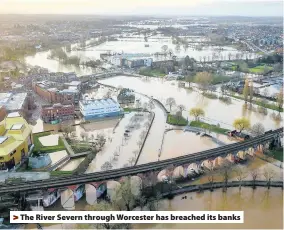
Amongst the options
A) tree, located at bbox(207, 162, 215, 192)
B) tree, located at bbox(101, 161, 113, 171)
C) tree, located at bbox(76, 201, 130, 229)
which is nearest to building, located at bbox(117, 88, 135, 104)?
tree, located at bbox(101, 161, 113, 171)

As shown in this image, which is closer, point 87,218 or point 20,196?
point 87,218

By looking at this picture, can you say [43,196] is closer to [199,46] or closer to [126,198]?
[126,198]

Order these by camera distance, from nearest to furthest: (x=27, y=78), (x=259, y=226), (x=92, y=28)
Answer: (x=259, y=226) → (x=27, y=78) → (x=92, y=28)

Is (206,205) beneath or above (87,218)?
beneath

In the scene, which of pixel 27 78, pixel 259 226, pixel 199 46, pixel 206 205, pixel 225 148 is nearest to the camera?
pixel 259 226

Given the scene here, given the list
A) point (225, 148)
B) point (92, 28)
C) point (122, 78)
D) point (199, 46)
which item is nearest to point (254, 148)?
point (225, 148)

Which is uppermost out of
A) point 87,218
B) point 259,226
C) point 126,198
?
point 87,218

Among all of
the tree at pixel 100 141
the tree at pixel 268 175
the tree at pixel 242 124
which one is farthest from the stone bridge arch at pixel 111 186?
the tree at pixel 242 124

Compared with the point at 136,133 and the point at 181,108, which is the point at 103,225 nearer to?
the point at 136,133
